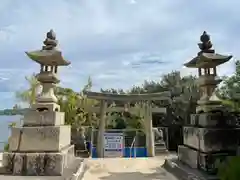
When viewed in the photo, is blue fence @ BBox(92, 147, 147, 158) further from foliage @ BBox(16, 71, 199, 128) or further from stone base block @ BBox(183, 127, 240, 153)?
stone base block @ BBox(183, 127, 240, 153)

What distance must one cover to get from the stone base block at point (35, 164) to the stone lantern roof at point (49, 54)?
7.46ft

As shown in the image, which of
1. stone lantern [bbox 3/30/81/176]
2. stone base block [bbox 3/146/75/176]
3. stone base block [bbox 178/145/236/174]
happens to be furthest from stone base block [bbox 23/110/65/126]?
stone base block [bbox 178/145/236/174]

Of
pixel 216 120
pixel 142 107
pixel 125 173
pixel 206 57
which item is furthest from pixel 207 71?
pixel 142 107

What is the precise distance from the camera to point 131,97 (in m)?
11.7

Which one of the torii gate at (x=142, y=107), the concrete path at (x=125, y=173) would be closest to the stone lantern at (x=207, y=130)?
the concrete path at (x=125, y=173)

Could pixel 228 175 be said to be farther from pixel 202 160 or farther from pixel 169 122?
pixel 169 122

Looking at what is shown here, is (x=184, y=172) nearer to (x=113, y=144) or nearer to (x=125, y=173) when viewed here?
(x=125, y=173)

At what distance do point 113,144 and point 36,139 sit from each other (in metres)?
6.15

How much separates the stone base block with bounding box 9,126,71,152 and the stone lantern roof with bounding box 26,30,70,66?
1.69 metres

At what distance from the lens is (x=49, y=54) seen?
19.7 ft

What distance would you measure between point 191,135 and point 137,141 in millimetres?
6458

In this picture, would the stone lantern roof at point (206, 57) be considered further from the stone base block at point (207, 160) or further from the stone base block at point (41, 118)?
the stone base block at point (41, 118)

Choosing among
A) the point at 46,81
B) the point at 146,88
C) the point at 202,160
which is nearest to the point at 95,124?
the point at 146,88

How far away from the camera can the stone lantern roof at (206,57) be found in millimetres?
6066
